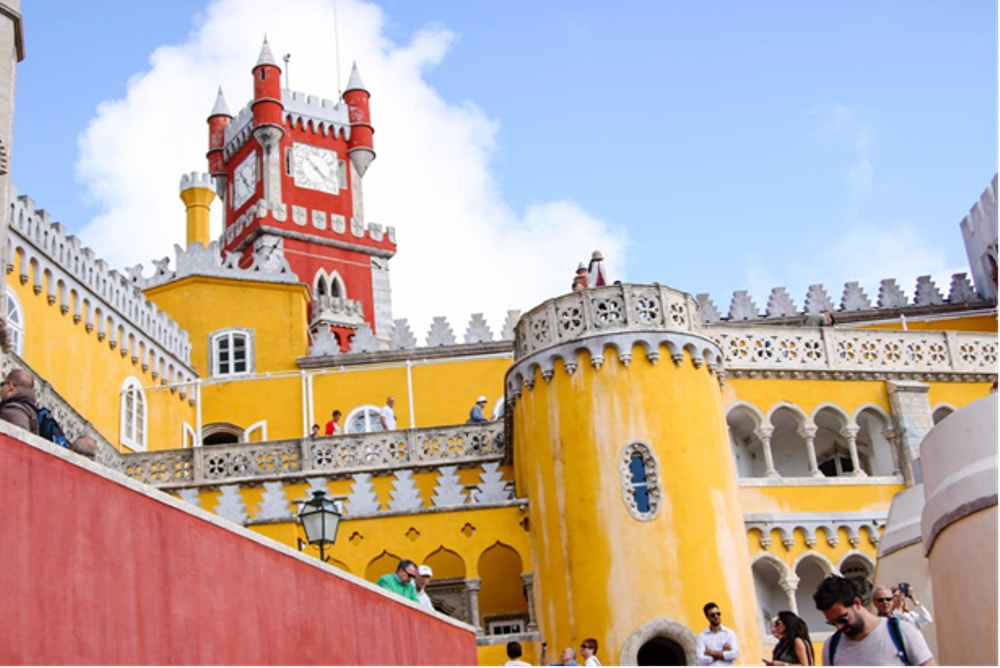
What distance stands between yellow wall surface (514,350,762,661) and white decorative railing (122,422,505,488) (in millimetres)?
3582

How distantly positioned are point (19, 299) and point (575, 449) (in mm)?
11586

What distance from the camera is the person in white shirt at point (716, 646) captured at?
38.6ft

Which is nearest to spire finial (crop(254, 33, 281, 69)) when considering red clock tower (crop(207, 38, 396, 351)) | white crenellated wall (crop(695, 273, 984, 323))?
red clock tower (crop(207, 38, 396, 351))

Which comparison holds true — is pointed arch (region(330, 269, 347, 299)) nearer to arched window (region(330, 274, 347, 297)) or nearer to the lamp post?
arched window (region(330, 274, 347, 297))

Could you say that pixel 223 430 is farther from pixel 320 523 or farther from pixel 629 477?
pixel 320 523

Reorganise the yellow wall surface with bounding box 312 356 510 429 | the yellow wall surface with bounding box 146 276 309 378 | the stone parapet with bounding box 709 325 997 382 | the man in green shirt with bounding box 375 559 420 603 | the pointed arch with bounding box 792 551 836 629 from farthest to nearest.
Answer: the yellow wall surface with bounding box 146 276 309 378
the yellow wall surface with bounding box 312 356 510 429
the stone parapet with bounding box 709 325 997 382
the pointed arch with bounding box 792 551 836 629
the man in green shirt with bounding box 375 559 420 603

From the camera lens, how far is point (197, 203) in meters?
42.9

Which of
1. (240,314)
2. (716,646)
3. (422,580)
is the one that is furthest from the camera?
(240,314)

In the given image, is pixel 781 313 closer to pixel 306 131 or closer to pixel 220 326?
pixel 220 326

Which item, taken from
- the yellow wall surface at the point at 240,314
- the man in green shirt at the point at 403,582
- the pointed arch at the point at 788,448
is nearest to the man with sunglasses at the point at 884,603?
the man in green shirt at the point at 403,582

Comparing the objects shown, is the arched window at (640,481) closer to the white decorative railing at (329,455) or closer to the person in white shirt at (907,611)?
the white decorative railing at (329,455)

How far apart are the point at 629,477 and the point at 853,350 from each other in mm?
7284

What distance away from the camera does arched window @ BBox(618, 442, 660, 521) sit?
20141 mm

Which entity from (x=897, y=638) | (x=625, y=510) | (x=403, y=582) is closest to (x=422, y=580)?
(x=403, y=582)
